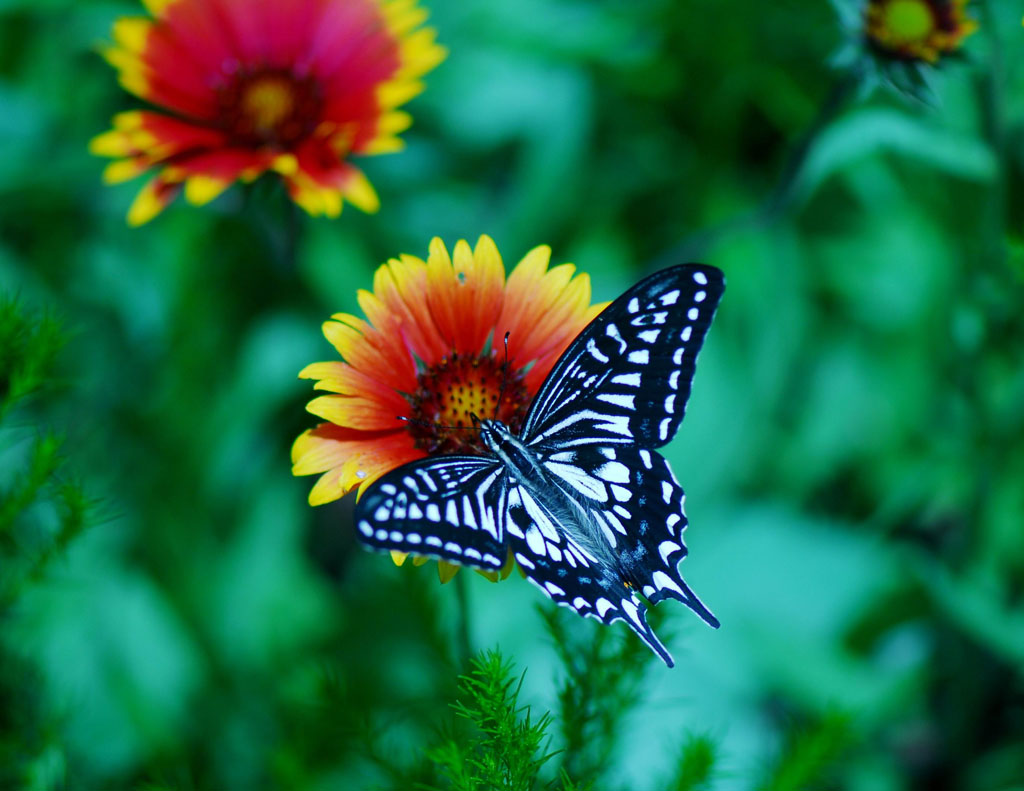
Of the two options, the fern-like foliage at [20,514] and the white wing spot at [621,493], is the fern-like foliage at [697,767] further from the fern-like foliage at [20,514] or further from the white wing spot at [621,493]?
the fern-like foliage at [20,514]

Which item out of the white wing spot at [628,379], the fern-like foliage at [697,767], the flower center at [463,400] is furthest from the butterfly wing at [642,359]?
the fern-like foliage at [697,767]

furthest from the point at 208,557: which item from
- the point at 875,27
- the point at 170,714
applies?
the point at 875,27

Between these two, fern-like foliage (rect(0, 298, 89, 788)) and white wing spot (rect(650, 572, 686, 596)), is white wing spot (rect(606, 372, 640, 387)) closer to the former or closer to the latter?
white wing spot (rect(650, 572, 686, 596))

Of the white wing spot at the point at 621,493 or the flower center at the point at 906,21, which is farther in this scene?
the flower center at the point at 906,21

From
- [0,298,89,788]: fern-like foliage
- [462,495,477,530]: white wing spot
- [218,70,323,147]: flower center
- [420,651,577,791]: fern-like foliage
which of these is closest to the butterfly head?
[462,495,477,530]: white wing spot

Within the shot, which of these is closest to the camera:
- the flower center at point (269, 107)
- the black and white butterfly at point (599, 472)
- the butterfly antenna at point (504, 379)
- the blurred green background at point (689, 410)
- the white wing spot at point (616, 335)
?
the black and white butterfly at point (599, 472)

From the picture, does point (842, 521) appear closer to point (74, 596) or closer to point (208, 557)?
point (208, 557)
